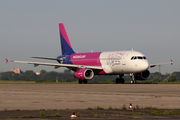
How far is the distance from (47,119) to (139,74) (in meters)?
34.5

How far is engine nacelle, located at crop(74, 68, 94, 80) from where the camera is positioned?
42.2m

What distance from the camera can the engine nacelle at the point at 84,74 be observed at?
42.2m

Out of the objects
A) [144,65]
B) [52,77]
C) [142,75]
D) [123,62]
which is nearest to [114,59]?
[123,62]

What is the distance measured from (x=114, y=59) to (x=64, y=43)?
15.5 meters

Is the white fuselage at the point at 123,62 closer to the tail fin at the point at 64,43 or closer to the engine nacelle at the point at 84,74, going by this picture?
the engine nacelle at the point at 84,74

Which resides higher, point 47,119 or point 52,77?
point 52,77

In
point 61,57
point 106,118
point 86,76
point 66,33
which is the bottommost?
point 106,118

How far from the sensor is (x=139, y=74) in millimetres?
43062

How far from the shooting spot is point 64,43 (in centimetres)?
5606

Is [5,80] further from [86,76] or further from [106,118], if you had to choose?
[106,118]

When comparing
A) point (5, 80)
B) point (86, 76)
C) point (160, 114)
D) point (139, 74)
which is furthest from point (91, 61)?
point (160, 114)

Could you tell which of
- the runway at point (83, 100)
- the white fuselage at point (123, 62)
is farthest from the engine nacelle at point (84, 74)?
the runway at point (83, 100)

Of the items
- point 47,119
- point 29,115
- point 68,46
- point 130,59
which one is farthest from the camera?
point 68,46

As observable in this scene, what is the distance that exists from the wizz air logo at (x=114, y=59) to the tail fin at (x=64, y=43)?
11855mm
